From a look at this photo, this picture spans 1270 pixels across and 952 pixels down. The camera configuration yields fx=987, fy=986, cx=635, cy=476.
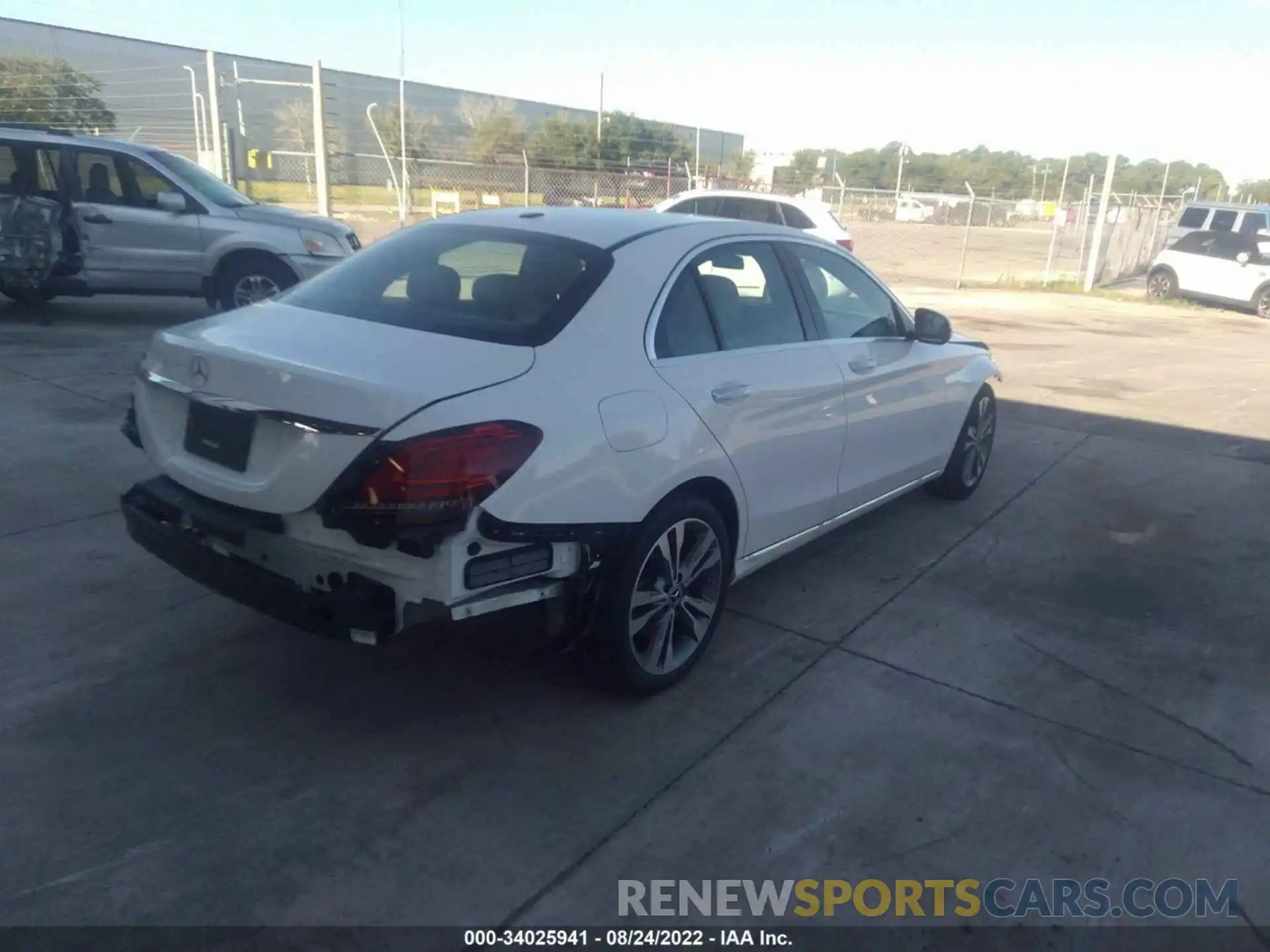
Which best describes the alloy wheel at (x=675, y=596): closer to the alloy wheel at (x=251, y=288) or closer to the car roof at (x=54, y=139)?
the alloy wheel at (x=251, y=288)

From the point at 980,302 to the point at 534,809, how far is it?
17682mm

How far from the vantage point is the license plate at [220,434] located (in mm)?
3074

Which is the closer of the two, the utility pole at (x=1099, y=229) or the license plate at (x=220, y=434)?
the license plate at (x=220, y=434)

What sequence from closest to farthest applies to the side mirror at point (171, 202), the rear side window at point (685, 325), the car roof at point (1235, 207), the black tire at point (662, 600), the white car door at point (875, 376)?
1. the black tire at point (662, 600)
2. the rear side window at point (685, 325)
3. the white car door at point (875, 376)
4. the side mirror at point (171, 202)
5. the car roof at point (1235, 207)

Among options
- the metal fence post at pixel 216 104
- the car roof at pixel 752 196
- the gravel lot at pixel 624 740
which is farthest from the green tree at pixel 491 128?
the gravel lot at pixel 624 740

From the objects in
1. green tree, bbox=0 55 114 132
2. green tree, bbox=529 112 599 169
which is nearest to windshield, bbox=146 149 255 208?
green tree, bbox=0 55 114 132

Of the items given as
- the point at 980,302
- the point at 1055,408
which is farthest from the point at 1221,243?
the point at 1055,408

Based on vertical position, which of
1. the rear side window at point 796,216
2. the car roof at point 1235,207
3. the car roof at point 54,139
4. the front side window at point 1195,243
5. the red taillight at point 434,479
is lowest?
the front side window at point 1195,243

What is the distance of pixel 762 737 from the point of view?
3.48 meters

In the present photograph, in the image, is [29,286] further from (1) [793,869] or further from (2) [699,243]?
(1) [793,869]

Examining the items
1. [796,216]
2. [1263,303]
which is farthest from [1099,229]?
[796,216]

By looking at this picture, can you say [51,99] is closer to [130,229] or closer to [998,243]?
[130,229]

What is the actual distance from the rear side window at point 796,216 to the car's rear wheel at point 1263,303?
10.4 meters

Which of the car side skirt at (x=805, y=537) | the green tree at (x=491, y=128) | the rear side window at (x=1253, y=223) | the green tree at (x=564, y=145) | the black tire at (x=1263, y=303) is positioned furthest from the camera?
the green tree at (x=491, y=128)
